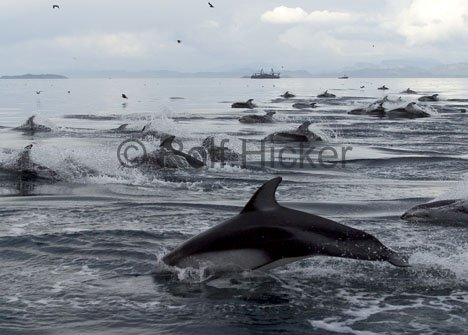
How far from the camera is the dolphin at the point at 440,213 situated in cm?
1155

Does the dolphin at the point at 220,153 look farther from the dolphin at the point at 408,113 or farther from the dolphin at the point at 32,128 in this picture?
the dolphin at the point at 408,113

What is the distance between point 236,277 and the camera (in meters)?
8.04

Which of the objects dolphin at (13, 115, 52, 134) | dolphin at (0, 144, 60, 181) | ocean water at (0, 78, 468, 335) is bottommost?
ocean water at (0, 78, 468, 335)

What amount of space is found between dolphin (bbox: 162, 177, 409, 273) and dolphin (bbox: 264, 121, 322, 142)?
62.7 ft

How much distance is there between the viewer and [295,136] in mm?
27359

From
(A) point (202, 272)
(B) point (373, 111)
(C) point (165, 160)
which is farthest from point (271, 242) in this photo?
(B) point (373, 111)

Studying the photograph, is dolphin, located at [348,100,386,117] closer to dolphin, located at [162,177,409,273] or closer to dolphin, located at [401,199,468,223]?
dolphin, located at [401,199,468,223]

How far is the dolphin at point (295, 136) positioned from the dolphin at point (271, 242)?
19.1 metres

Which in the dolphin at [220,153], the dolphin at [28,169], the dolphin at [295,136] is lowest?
the dolphin at [28,169]

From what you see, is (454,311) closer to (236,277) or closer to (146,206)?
(236,277)

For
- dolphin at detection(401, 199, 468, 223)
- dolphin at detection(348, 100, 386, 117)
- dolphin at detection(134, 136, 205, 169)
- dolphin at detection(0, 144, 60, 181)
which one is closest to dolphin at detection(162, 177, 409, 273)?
dolphin at detection(401, 199, 468, 223)

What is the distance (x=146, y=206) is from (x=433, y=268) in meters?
6.08

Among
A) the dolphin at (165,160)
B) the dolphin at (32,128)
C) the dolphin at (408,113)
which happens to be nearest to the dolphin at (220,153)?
the dolphin at (165,160)

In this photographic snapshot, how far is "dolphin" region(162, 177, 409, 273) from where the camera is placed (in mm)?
7727
